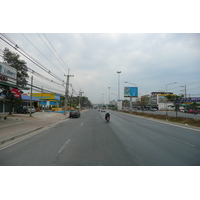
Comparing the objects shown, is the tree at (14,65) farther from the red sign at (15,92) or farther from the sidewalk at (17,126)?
the sidewalk at (17,126)

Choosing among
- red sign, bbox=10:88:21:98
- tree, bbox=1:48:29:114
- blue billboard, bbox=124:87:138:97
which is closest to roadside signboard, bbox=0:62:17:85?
tree, bbox=1:48:29:114

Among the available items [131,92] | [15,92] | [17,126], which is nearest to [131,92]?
[131,92]

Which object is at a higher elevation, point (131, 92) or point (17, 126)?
point (131, 92)

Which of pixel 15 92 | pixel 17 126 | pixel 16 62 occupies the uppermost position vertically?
pixel 16 62

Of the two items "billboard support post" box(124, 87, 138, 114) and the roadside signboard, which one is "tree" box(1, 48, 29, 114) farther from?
"billboard support post" box(124, 87, 138, 114)

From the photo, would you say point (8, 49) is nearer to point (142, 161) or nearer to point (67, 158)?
point (67, 158)

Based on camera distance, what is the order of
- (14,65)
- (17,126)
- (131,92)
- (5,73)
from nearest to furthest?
1. (17,126)
2. (5,73)
3. (14,65)
4. (131,92)

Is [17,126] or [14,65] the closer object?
[17,126]

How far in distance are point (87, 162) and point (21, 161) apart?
7.63 feet

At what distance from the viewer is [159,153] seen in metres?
6.58

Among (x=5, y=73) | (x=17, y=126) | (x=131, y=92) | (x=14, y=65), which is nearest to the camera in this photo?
(x=17, y=126)

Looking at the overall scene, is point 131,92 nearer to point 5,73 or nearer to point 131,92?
point 131,92

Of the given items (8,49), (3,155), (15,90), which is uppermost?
(8,49)

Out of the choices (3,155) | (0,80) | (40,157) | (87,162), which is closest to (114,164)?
(87,162)
